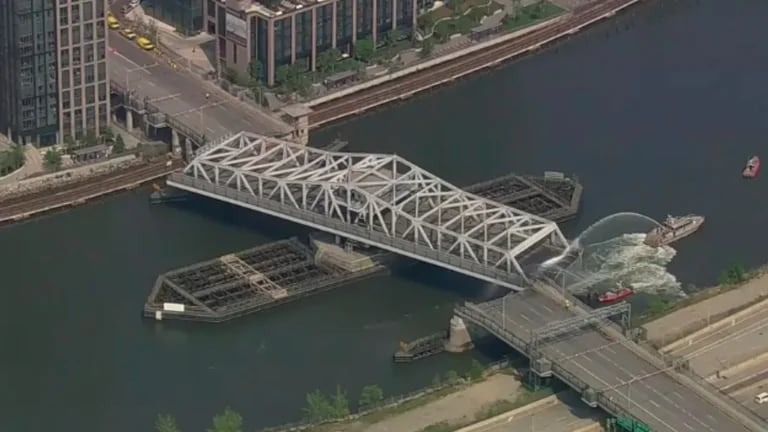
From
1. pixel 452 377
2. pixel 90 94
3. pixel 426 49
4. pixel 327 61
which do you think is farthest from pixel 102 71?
pixel 452 377

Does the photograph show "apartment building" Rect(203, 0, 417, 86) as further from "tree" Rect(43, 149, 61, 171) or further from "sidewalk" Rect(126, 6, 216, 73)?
"tree" Rect(43, 149, 61, 171)

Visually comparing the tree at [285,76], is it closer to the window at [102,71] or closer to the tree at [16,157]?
the window at [102,71]

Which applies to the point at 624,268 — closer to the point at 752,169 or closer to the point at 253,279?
the point at 752,169

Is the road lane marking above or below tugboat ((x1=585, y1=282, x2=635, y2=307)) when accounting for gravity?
above

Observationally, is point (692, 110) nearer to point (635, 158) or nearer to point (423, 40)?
point (635, 158)

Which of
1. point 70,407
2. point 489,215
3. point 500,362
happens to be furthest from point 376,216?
point 70,407

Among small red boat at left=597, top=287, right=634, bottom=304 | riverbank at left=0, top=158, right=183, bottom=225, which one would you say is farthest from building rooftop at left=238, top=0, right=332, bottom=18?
small red boat at left=597, top=287, right=634, bottom=304
